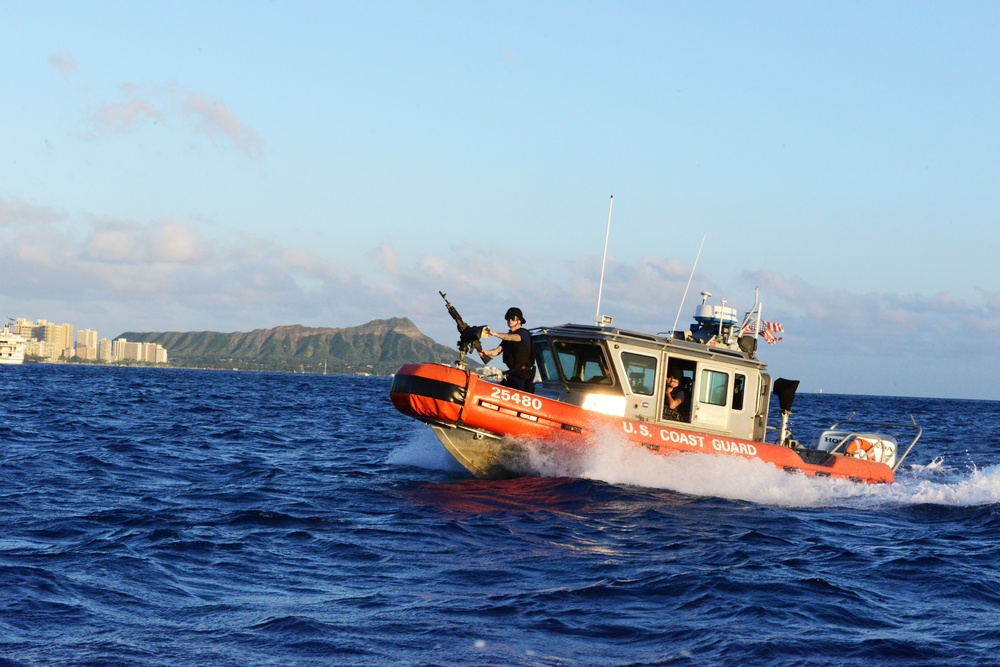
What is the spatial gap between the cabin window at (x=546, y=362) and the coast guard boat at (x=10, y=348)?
7110 inches

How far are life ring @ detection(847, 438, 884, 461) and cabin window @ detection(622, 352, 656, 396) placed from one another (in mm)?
4176

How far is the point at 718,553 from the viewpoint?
9.73 m

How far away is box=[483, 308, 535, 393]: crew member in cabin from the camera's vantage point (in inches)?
559

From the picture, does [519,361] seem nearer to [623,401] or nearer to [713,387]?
[623,401]

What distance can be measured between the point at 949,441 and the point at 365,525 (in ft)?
87.1

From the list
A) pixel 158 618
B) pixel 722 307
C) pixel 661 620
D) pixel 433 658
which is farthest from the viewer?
pixel 722 307

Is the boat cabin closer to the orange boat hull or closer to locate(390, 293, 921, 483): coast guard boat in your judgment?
locate(390, 293, 921, 483): coast guard boat

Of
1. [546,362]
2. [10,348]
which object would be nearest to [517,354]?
[546,362]

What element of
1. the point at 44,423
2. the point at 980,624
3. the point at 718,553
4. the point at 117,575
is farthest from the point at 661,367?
the point at 44,423

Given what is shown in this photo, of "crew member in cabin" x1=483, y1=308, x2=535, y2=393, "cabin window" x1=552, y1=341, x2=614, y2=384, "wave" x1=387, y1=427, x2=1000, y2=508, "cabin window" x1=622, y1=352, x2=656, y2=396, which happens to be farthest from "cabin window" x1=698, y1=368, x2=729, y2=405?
"crew member in cabin" x1=483, y1=308, x2=535, y2=393

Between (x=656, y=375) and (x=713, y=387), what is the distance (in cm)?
109

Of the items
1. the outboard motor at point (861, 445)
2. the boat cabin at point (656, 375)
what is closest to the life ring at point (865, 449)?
the outboard motor at point (861, 445)

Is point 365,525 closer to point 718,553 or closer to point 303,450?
point 718,553

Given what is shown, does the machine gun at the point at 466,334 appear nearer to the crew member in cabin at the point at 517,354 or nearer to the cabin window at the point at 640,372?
the crew member in cabin at the point at 517,354
